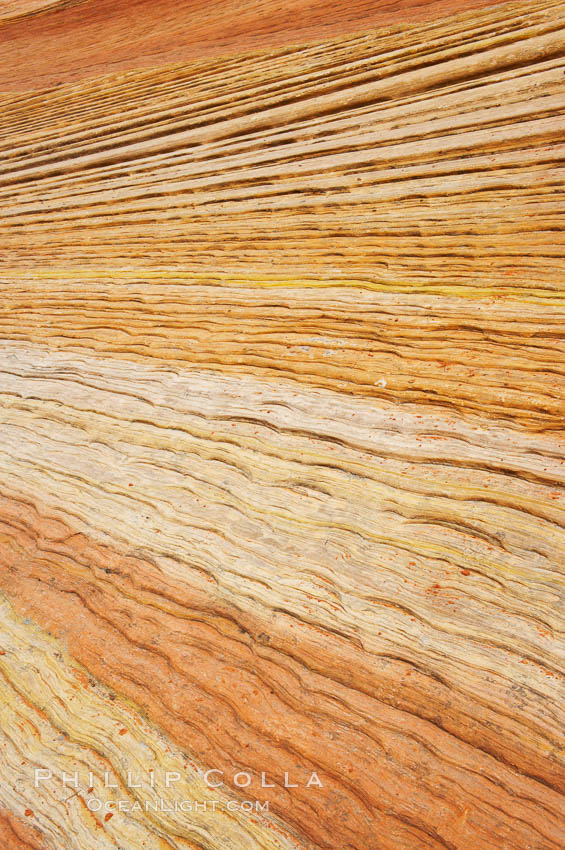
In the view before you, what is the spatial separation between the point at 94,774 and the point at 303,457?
4.75 feet

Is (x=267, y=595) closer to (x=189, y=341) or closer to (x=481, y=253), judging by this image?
(x=189, y=341)

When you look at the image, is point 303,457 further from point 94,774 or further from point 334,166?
point 334,166

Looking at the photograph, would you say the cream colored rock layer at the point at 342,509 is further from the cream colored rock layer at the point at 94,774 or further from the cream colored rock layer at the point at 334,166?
the cream colored rock layer at the point at 334,166

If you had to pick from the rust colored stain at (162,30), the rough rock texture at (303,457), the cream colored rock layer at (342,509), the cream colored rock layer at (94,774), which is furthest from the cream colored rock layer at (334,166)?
the cream colored rock layer at (94,774)

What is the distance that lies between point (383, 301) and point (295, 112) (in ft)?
6.12

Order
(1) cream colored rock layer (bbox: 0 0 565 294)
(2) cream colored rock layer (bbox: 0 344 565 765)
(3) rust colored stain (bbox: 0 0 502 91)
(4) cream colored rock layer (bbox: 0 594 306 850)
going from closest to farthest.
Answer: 1. (4) cream colored rock layer (bbox: 0 594 306 850)
2. (2) cream colored rock layer (bbox: 0 344 565 765)
3. (1) cream colored rock layer (bbox: 0 0 565 294)
4. (3) rust colored stain (bbox: 0 0 502 91)

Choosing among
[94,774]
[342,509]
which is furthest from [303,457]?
[94,774]

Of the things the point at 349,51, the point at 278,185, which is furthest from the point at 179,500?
the point at 349,51

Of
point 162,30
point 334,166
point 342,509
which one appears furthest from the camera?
point 162,30

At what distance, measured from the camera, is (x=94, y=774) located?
1.84 m

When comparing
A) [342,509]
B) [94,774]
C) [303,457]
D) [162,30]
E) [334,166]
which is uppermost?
[162,30]

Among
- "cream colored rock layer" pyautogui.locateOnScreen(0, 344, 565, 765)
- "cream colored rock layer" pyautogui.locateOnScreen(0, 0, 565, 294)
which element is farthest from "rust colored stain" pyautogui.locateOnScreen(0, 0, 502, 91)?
"cream colored rock layer" pyautogui.locateOnScreen(0, 344, 565, 765)

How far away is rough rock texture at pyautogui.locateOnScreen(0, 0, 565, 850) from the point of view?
5.60 ft

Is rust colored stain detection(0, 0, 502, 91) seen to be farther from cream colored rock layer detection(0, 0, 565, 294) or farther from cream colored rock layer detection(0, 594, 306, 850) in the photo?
cream colored rock layer detection(0, 594, 306, 850)
